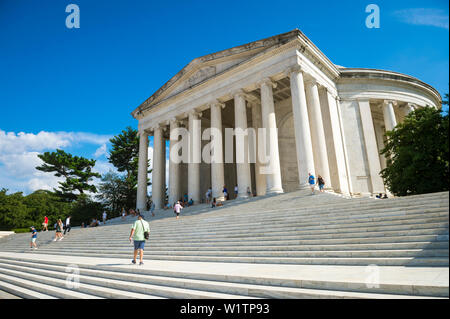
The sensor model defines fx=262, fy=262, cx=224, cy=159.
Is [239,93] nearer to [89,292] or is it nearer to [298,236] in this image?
[298,236]

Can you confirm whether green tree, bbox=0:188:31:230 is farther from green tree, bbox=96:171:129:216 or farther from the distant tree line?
green tree, bbox=96:171:129:216

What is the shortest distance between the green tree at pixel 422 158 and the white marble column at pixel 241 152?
12.3 meters

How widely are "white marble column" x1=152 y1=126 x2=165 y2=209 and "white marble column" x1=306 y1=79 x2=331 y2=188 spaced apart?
63.4 ft

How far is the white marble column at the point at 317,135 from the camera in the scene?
2300 centimetres

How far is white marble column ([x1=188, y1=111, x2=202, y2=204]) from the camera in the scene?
29.1 metres

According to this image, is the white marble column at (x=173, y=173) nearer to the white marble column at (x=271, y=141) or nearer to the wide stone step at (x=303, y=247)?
the white marble column at (x=271, y=141)

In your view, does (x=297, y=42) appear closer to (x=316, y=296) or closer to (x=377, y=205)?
(x=377, y=205)

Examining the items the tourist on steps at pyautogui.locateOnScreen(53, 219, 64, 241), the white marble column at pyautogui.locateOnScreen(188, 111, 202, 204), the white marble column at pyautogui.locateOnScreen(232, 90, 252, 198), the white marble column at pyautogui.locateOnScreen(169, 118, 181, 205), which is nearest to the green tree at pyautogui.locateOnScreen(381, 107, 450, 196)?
the white marble column at pyautogui.locateOnScreen(232, 90, 252, 198)

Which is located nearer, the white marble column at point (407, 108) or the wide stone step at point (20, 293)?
A: the wide stone step at point (20, 293)

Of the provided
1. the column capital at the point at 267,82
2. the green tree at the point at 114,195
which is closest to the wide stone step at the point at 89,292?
the column capital at the point at 267,82

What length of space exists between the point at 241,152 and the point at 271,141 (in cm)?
371

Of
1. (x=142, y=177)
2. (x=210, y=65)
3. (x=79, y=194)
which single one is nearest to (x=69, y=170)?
(x=79, y=194)

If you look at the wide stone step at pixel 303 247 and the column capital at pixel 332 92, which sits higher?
the column capital at pixel 332 92
